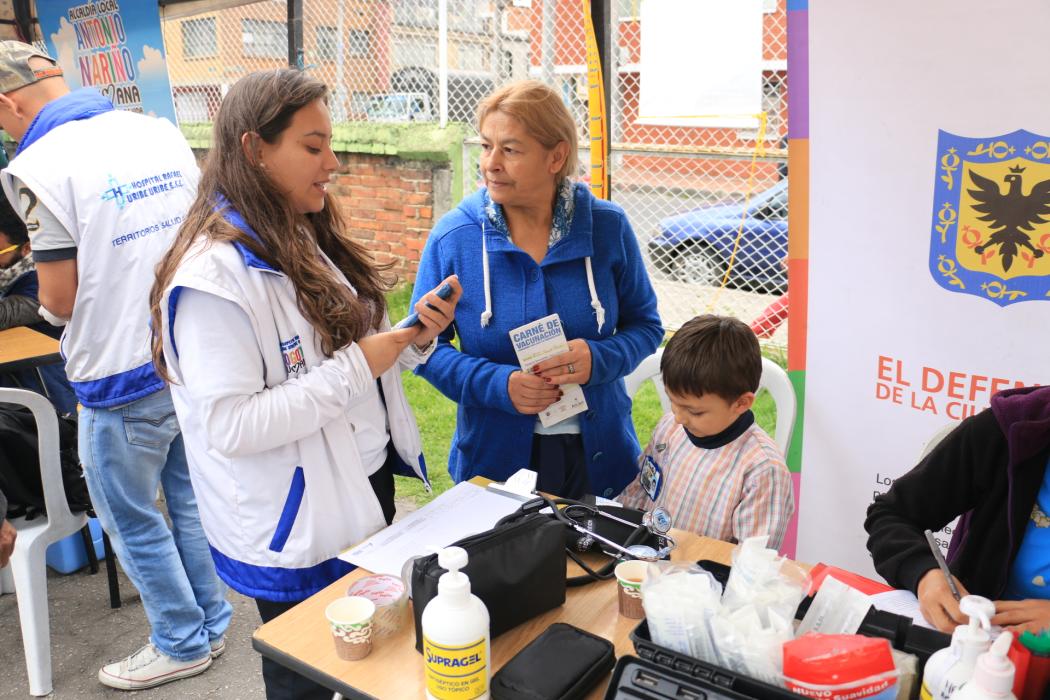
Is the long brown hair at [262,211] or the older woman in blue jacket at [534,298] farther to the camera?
the older woman in blue jacket at [534,298]

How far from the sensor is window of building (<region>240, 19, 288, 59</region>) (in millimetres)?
8992

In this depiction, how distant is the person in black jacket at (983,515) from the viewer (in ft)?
4.97

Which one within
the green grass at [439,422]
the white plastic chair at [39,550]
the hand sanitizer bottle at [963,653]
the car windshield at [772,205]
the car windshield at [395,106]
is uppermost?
the car windshield at [395,106]

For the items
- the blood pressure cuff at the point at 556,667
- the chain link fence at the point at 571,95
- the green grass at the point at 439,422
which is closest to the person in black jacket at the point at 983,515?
the blood pressure cuff at the point at 556,667

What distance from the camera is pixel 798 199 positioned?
2584mm

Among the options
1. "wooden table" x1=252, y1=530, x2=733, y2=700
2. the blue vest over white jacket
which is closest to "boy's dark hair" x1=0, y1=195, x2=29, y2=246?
the blue vest over white jacket

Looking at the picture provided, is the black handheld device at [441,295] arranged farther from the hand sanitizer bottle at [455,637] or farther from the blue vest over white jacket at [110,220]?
the blue vest over white jacket at [110,220]

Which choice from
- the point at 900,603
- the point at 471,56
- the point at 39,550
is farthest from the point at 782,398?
the point at 471,56

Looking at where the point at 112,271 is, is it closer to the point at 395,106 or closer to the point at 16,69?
the point at 16,69

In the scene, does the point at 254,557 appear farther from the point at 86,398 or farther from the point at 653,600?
the point at 86,398

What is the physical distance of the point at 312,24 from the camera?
852cm

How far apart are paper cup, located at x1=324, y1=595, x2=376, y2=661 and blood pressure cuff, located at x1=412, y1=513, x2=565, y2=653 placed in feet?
0.27

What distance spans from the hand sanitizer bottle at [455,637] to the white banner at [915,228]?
1757 millimetres

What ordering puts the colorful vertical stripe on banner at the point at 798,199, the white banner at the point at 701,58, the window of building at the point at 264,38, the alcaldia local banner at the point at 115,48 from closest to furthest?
the colorful vertical stripe on banner at the point at 798,199 < the white banner at the point at 701,58 < the alcaldia local banner at the point at 115,48 < the window of building at the point at 264,38
